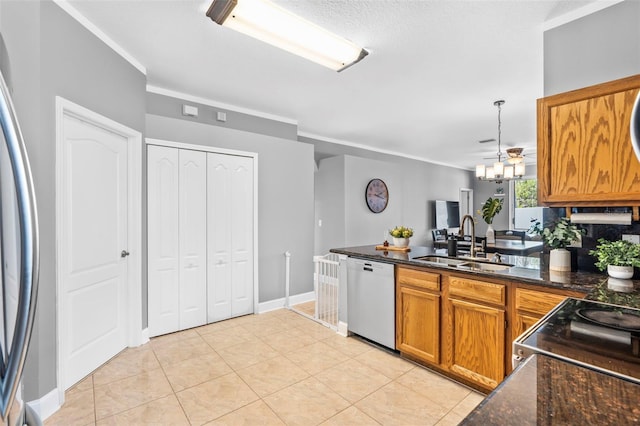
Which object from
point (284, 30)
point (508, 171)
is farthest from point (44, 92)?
point (508, 171)

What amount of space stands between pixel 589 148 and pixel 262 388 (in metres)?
2.70

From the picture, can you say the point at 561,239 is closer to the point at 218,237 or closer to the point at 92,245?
the point at 218,237

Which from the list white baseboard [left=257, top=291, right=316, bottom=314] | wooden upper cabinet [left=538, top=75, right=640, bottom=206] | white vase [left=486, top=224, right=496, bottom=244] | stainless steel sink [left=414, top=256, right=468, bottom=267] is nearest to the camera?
wooden upper cabinet [left=538, top=75, right=640, bottom=206]

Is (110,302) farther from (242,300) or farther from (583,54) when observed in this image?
(583,54)

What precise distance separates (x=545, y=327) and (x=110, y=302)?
126 inches

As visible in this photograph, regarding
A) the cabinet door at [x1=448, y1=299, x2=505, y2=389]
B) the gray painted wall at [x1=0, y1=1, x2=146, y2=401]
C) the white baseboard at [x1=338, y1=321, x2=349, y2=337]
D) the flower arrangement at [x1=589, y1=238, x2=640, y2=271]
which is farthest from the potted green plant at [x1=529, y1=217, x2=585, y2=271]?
the gray painted wall at [x1=0, y1=1, x2=146, y2=401]

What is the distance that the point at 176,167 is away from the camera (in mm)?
3488

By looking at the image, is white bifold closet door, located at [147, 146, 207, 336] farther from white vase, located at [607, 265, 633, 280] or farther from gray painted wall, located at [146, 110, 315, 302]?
white vase, located at [607, 265, 633, 280]

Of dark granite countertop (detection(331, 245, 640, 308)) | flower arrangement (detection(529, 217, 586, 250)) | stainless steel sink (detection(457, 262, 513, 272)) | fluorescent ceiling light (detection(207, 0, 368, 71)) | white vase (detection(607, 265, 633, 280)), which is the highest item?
fluorescent ceiling light (detection(207, 0, 368, 71))

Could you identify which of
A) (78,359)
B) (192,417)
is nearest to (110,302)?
(78,359)

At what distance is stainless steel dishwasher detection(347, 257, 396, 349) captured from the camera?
2.94 metres

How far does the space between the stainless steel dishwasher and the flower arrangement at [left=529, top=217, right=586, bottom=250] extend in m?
1.20

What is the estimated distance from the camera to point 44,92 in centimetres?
206

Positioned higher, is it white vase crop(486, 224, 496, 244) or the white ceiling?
the white ceiling
